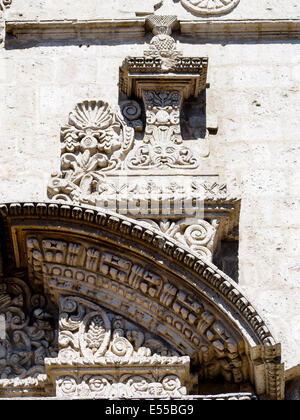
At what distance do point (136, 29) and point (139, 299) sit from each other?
8.05ft

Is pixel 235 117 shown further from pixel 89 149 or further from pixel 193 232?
pixel 193 232

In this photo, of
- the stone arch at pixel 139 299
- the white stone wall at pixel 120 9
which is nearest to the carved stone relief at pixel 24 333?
the stone arch at pixel 139 299

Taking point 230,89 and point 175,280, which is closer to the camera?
point 175,280

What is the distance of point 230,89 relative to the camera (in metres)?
10.6

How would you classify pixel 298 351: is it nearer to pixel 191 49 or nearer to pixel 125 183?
pixel 125 183

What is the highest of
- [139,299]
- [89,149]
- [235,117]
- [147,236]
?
[235,117]

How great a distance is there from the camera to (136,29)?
10.9m

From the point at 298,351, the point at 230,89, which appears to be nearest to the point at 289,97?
the point at 230,89

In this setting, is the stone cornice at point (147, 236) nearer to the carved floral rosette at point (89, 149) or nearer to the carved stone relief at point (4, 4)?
the carved floral rosette at point (89, 149)

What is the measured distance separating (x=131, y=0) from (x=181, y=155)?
1.64 metres

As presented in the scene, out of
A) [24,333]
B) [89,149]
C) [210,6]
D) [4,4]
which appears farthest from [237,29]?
[24,333]

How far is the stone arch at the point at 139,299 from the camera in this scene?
9148 mm

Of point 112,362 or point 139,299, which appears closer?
point 112,362
